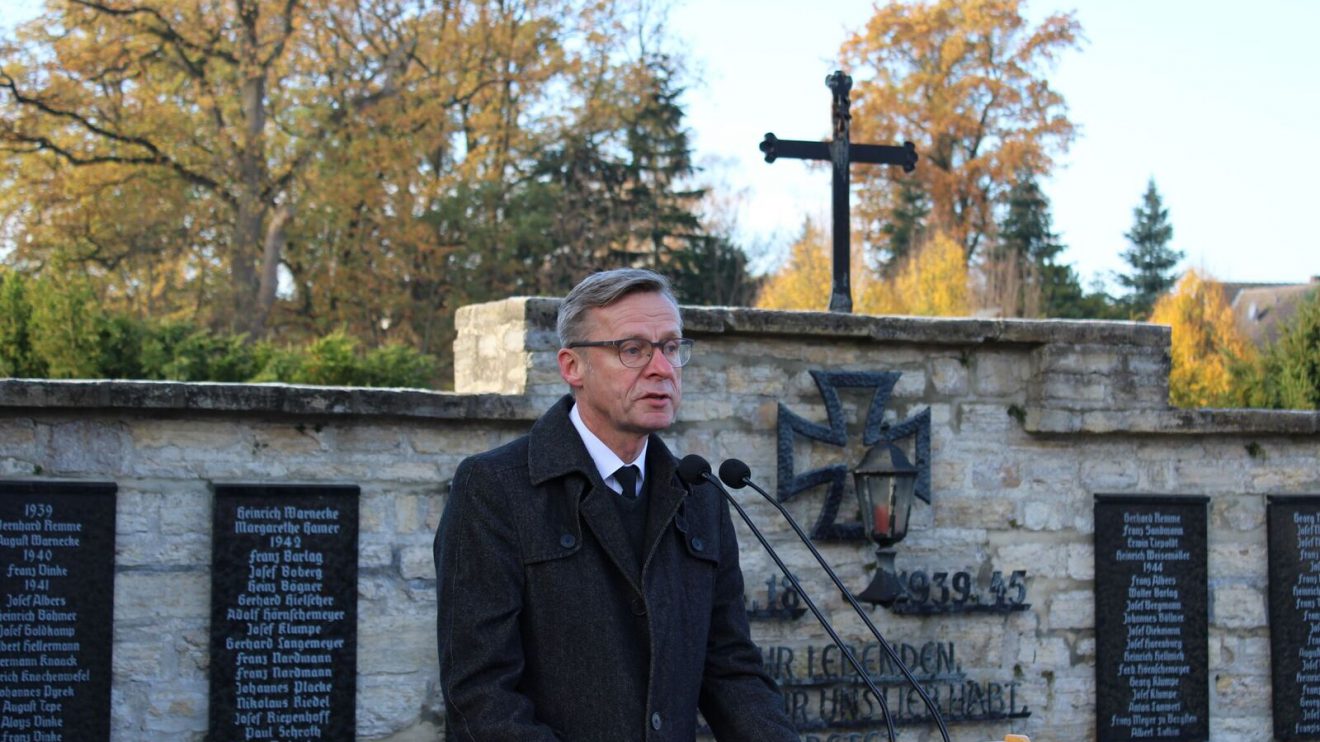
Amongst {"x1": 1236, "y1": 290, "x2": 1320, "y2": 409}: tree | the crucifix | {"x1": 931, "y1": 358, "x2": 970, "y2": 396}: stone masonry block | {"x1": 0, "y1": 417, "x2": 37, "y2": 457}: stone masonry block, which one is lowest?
{"x1": 0, "y1": 417, "x2": 37, "y2": 457}: stone masonry block

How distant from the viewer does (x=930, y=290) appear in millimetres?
22125

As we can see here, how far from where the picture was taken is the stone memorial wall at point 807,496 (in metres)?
5.38

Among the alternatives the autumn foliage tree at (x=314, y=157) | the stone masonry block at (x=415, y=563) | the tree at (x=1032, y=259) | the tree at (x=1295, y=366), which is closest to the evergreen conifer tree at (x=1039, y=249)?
the tree at (x=1032, y=259)

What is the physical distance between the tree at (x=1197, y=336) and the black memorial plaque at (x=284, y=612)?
1388 cm

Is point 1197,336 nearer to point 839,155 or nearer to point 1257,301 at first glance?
point 1257,301

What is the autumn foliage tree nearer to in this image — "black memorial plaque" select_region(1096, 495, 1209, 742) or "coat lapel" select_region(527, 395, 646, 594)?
"black memorial plaque" select_region(1096, 495, 1209, 742)

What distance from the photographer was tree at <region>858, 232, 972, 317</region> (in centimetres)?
2133

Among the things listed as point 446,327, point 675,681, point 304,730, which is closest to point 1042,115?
point 446,327

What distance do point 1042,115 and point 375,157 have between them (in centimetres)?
1363

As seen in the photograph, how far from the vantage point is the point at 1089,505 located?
673 cm

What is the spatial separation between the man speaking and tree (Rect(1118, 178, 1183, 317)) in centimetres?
4085

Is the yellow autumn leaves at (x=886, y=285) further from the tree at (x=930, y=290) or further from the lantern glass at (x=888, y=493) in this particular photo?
the lantern glass at (x=888, y=493)

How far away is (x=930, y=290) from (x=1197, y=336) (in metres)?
5.75

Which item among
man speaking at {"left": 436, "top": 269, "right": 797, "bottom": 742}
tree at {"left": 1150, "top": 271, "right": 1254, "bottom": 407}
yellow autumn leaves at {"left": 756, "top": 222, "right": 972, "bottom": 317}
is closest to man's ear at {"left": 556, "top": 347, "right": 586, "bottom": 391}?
man speaking at {"left": 436, "top": 269, "right": 797, "bottom": 742}
